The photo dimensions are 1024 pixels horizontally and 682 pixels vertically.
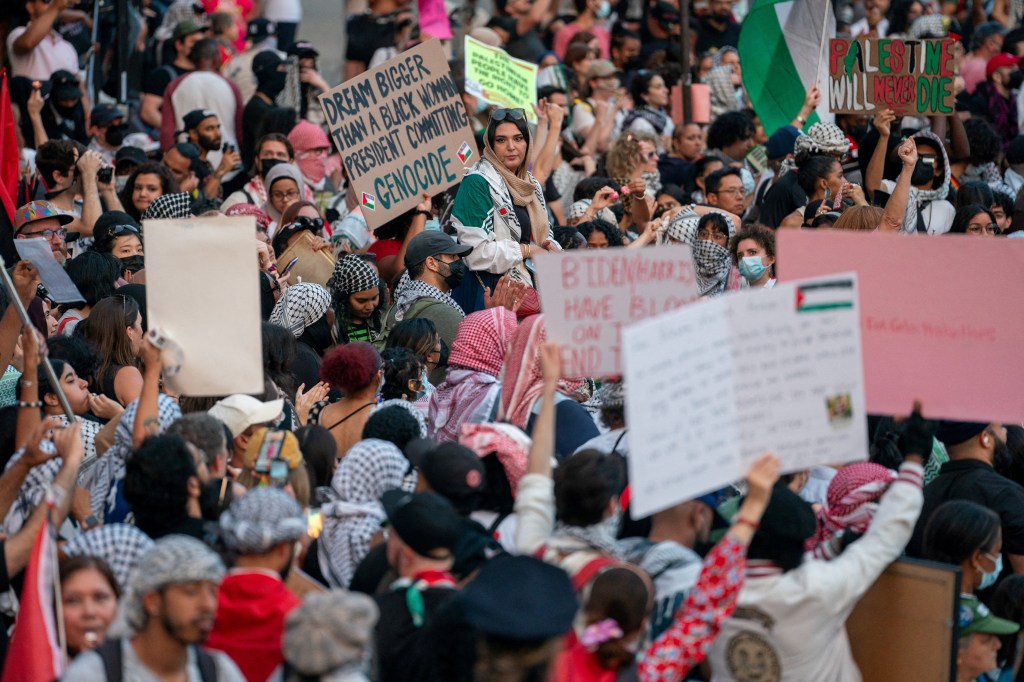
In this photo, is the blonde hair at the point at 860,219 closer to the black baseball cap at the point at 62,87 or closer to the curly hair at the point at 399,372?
the curly hair at the point at 399,372

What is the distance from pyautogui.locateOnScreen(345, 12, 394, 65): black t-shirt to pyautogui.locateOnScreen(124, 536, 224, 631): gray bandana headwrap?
11.2 meters

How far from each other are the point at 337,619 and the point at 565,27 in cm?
1372

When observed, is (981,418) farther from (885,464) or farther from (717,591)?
(885,464)

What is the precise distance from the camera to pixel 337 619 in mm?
3785

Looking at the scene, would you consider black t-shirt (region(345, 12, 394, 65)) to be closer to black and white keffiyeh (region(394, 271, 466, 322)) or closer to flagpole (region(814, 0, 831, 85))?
flagpole (region(814, 0, 831, 85))

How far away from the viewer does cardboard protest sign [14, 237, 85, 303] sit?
6.86 meters

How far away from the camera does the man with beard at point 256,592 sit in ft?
14.4

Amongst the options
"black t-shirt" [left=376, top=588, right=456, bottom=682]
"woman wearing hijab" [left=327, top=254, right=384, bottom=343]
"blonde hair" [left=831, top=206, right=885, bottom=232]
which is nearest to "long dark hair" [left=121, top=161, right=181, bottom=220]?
"woman wearing hijab" [left=327, top=254, right=384, bottom=343]

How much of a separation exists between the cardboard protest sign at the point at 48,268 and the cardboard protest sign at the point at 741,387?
3.41 meters

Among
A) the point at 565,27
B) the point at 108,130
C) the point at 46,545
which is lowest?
the point at 46,545

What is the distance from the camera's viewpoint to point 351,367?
650cm

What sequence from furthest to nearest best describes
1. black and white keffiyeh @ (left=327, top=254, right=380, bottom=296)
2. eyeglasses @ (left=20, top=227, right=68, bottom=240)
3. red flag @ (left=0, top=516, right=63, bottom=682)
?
eyeglasses @ (left=20, top=227, right=68, bottom=240)
black and white keffiyeh @ (left=327, top=254, right=380, bottom=296)
red flag @ (left=0, top=516, right=63, bottom=682)

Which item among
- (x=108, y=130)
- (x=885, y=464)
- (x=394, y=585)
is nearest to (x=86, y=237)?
(x=108, y=130)

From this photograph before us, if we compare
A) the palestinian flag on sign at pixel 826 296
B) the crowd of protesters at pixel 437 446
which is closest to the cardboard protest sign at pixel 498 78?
the crowd of protesters at pixel 437 446
